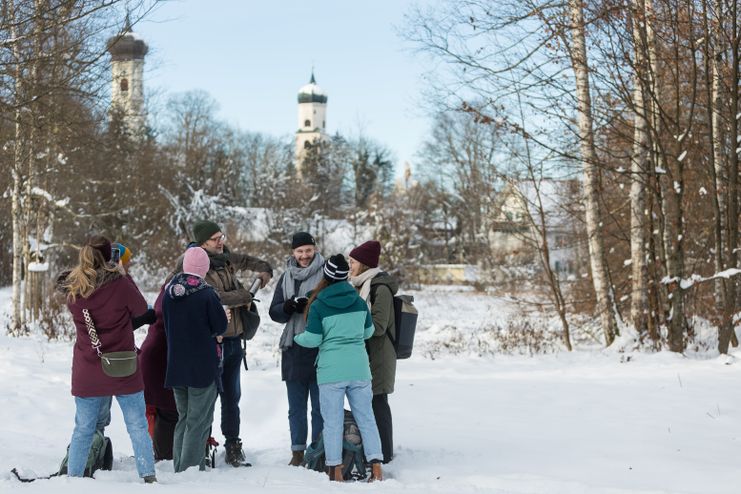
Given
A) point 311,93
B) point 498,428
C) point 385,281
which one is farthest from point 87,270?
point 311,93

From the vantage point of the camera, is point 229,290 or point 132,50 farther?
point 132,50

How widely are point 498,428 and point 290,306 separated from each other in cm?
259

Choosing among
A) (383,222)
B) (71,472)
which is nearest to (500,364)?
(71,472)

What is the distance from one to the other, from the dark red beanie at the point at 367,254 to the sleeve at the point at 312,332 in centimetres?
65

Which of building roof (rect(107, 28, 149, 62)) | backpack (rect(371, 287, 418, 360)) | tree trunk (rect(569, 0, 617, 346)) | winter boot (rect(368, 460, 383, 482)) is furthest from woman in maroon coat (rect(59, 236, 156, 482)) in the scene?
tree trunk (rect(569, 0, 617, 346))

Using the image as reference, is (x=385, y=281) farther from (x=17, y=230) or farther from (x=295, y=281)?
(x=17, y=230)

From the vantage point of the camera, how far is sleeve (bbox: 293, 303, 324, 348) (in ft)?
17.9

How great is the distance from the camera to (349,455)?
18.7 feet

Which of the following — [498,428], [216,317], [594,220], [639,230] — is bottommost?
[498,428]

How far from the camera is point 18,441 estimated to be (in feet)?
21.8

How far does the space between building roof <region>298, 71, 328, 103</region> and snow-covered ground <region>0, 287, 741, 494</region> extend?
336 feet

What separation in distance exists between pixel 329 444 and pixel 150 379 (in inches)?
56.1

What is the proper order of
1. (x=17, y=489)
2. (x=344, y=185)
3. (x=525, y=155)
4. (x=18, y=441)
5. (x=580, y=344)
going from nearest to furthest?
(x=17, y=489)
(x=18, y=441)
(x=525, y=155)
(x=580, y=344)
(x=344, y=185)

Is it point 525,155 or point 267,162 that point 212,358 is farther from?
point 267,162
